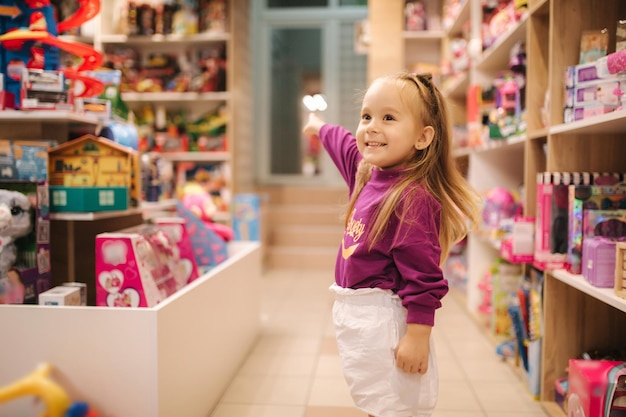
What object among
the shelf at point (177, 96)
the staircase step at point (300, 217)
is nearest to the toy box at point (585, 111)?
the shelf at point (177, 96)

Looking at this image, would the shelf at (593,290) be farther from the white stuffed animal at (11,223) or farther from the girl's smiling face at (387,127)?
the white stuffed animal at (11,223)

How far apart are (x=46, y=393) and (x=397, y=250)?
2.59ft

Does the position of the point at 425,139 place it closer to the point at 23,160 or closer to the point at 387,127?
the point at 387,127

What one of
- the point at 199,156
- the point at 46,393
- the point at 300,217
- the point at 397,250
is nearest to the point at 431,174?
the point at 397,250

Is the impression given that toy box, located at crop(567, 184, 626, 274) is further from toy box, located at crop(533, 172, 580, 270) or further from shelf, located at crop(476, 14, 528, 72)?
shelf, located at crop(476, 14, 528, 72)

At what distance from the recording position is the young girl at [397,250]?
1261 mm

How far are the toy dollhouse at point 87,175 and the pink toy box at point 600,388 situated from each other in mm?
1655

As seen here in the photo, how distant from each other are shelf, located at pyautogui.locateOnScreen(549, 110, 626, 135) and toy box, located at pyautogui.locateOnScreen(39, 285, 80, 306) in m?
1.64

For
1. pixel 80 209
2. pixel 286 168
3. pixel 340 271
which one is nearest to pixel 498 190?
pixel 340 271

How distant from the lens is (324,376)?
2350 mm

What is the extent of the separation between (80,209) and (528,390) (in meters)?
1.83

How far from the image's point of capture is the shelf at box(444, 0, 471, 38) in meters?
3.58

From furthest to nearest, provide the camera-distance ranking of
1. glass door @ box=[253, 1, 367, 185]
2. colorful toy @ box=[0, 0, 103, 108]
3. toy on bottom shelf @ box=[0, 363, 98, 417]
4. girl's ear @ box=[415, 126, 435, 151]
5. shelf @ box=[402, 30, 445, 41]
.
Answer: glass door @ box=[253, 1, 367, 185] < shelf @ box=[402, 30, 445, 41] < colorful toy @ box=[0, 0, 103, 108] < girl's ear @ box=[415, 126, 435, 151] < toy on bottom shelf @ box=[0, 363, 98, 417]

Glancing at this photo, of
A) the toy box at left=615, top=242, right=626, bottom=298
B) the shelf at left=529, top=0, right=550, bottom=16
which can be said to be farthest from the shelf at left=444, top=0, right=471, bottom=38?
the toy box at left=615, top=242, right=626, bottom=298
